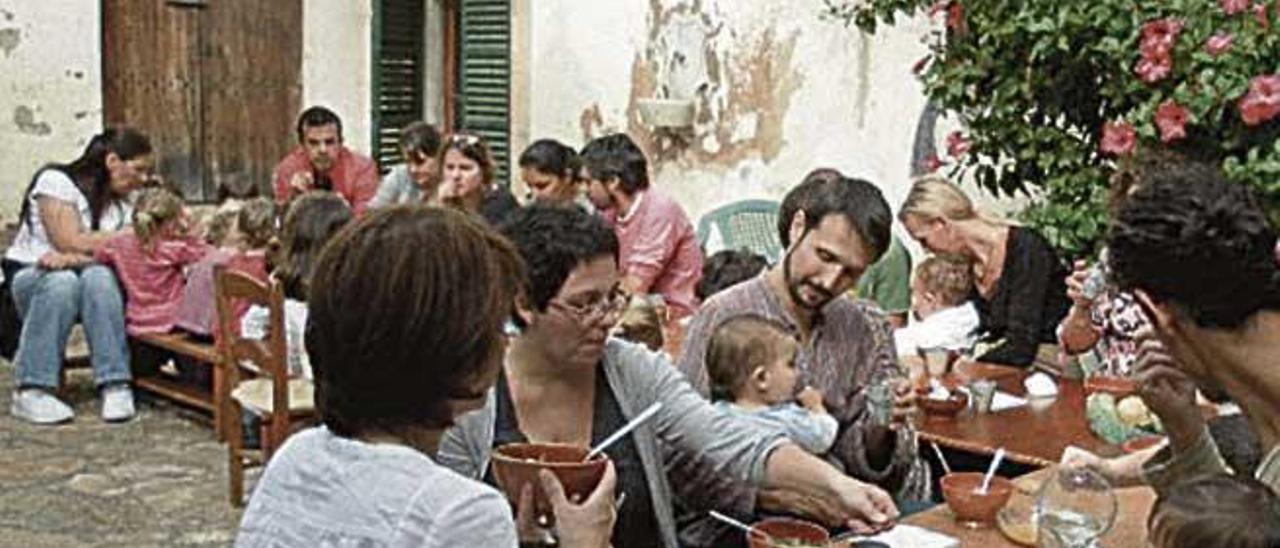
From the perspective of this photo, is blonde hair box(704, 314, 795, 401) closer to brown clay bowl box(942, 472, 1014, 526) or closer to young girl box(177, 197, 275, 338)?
brown clay bowl box(942, 472, 1014, 526)

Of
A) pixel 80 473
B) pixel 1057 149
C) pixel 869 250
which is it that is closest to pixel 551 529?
pixel 869 250

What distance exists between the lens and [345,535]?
1.69 meters

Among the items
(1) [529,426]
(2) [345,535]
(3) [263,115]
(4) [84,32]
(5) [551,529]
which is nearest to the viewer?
(2) [345,535]

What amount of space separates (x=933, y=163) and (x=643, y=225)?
3.71ft

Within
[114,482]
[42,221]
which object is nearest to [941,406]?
[114,482]

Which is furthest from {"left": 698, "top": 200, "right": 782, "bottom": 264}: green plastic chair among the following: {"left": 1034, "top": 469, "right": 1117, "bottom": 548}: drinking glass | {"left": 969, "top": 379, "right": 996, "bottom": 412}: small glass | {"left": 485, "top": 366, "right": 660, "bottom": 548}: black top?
{"left": 1034, "top": 469, "right": 1117, "bottom": 548}: drinking glass

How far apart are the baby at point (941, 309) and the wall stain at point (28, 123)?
5.48 m

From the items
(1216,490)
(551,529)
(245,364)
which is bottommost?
(245,364)

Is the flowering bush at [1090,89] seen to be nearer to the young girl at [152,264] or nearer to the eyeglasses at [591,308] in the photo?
the eyeglasses at [591,308]

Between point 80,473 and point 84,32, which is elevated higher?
point 84,32

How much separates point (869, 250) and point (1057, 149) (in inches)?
79.7

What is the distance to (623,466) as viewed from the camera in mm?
2771

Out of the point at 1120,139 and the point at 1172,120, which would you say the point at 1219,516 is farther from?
the point at 1120,139

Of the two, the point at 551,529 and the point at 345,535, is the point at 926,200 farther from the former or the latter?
the point at 345,535
